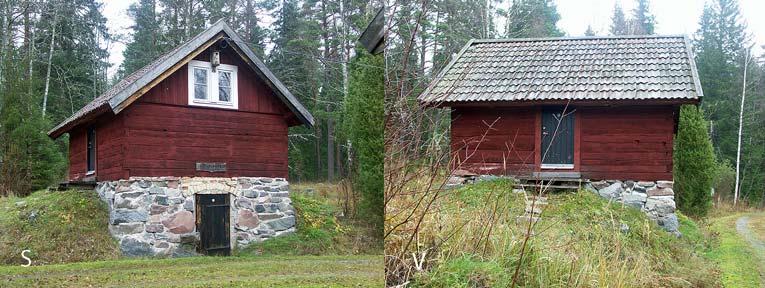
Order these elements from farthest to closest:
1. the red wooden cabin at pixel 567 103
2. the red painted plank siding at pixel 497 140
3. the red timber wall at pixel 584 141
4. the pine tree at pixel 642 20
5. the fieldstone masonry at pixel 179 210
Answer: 1. the pine tree at pixel 642 20
2. the red wooden cabin at pixel 567 103
3. the red timber wall at pixel 584 141
4. the red painted plank siding at pixel 497 140
5. the fieldstone masonry at pixel 179 210

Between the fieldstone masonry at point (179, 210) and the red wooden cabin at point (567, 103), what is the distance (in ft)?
2.75

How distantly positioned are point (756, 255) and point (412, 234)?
9.31 meters

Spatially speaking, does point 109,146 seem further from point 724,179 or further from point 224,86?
point 724,179

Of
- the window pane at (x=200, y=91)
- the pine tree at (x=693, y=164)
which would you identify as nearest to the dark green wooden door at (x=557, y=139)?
the window pane at (x=200, y=91)

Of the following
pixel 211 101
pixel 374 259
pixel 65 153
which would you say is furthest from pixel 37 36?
pixel 374 259

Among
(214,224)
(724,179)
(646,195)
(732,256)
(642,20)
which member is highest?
(642,20)

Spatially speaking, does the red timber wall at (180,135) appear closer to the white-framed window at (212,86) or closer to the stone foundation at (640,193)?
the white-framed window at (212,86)

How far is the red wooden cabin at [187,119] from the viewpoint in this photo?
1.46 metres

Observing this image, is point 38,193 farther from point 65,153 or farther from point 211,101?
point 211,101

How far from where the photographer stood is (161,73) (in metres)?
1.49

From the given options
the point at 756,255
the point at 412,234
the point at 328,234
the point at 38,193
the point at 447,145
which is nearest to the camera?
the point at 38,193

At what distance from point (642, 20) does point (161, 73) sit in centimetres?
629

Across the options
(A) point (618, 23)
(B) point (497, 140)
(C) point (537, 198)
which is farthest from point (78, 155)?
(A) point (618, 23)

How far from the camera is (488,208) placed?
10.1 feet
